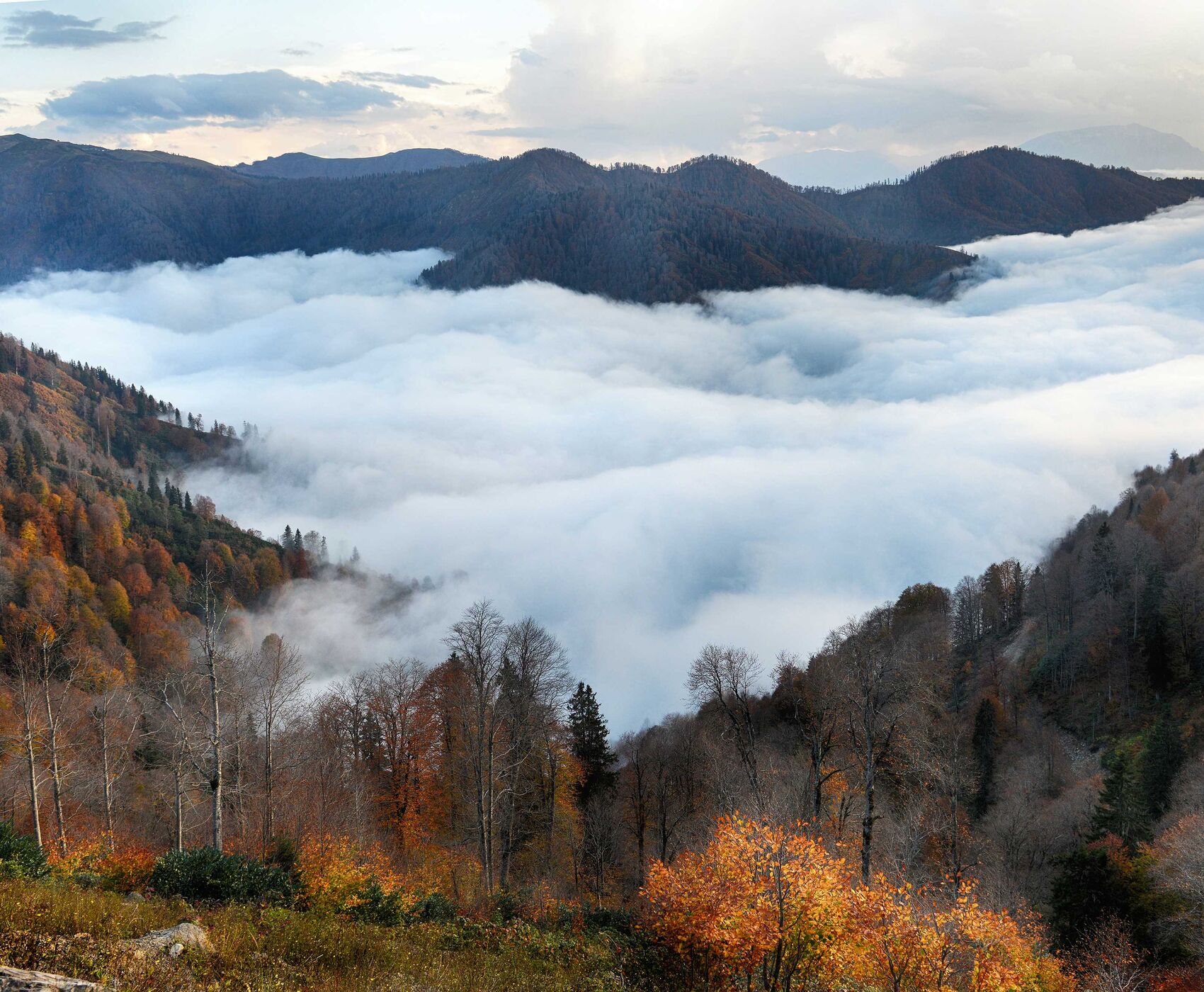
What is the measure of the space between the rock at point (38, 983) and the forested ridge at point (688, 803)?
103 cm

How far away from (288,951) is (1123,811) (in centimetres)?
3431

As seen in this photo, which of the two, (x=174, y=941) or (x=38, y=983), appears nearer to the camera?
(x=38, y=983)

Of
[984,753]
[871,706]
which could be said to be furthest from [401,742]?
[984,753]

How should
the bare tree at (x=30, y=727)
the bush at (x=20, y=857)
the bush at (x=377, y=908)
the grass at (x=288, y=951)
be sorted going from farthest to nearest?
the bare tree at (x=30, y=727) < the bush at (x=377, y=908) < the bush at (x=20, y=857) < the grass at (x=288, y=951)

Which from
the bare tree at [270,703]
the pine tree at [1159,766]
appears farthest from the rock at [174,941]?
the pine tree at [1159,766]

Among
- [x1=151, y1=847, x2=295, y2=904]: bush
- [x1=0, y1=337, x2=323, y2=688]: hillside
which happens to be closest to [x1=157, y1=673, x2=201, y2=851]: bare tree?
[x1=151, y1=847, x2=295, y2=904]: bush

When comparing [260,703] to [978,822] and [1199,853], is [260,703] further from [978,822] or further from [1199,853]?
[978,822]

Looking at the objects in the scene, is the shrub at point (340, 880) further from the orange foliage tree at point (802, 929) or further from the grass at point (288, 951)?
the orange foliage tree at point (802, 929)

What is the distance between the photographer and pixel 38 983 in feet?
28.7

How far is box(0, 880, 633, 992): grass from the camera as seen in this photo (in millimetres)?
10445

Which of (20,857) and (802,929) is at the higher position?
(20,857)

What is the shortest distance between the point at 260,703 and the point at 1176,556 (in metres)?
70.3

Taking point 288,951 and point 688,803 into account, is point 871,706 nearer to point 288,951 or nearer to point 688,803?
point 288,951

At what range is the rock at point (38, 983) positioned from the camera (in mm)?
8602
